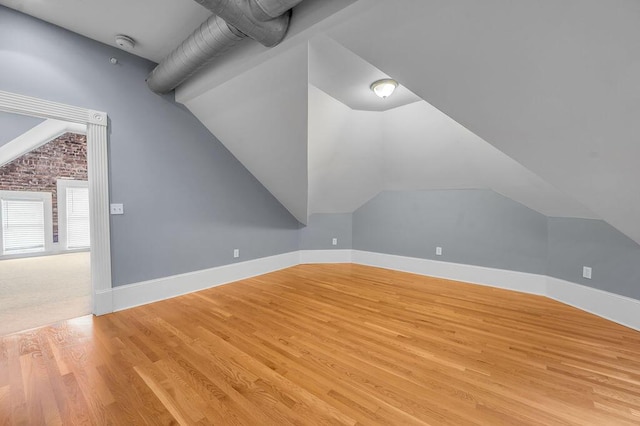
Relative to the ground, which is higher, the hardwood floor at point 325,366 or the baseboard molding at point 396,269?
the baseboard molding at point 396,269

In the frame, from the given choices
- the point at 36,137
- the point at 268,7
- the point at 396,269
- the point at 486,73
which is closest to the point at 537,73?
the point at 486,73

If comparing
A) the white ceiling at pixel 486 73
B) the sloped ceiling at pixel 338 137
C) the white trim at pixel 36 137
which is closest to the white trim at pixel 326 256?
the sloped ceiling at pixel 338 137

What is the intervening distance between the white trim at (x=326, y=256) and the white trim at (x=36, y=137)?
4.94 meters

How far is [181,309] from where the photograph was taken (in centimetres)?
271

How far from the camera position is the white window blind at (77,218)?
598 centimetres

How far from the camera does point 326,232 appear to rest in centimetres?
495

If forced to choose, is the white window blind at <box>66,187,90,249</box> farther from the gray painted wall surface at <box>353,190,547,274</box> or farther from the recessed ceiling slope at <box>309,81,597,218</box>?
the gray painted wall surface at <box>353,190,547,274</box>

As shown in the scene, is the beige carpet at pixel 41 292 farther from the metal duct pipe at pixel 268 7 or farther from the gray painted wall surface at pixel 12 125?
the metal duct pipe at pixel 268 7

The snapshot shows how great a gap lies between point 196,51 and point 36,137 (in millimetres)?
5594

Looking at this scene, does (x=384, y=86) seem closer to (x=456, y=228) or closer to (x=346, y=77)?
(x=346, y=77)

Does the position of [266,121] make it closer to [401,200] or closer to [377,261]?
[401,200]

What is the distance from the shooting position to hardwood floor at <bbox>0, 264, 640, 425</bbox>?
135cm

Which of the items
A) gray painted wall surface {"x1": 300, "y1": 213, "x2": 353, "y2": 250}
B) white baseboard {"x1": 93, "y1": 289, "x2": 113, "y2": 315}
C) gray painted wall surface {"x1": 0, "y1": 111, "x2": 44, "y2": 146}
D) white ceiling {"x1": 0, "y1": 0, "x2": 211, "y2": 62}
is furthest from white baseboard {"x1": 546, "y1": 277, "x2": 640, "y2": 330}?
gray painted wall surface {"x1": 0, "y1": 111, "x2": 44, "y2": 146}

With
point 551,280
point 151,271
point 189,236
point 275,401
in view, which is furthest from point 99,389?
point 551,280
